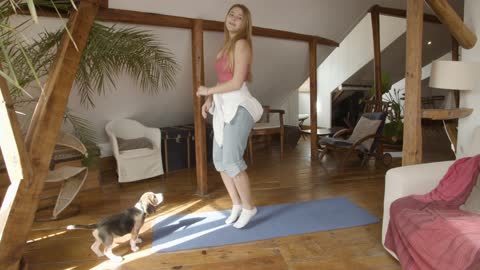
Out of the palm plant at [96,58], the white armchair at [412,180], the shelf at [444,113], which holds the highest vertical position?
the palm plant at [96,58]

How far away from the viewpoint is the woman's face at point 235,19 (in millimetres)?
1993

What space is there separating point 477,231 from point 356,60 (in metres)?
5.38

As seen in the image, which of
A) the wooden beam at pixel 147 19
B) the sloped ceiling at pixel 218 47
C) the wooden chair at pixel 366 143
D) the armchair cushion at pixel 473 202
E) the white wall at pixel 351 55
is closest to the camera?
the armchair cushion at pixel 473 202

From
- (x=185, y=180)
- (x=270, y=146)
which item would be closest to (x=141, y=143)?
(x=185, y=180)

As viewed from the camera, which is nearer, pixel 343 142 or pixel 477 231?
pixel 477 231

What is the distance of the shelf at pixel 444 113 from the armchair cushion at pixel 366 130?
1535 millimetres

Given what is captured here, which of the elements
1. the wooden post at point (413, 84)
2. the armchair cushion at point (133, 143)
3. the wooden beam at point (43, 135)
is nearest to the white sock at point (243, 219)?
the wooden post at point (413, 84)

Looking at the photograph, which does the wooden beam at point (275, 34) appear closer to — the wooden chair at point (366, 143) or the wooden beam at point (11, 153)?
the wooden chair at point (366, 143)

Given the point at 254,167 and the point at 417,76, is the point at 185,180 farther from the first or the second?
the point at 417,76

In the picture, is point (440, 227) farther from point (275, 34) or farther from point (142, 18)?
point (275, 34)

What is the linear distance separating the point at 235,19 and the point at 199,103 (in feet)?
3.24

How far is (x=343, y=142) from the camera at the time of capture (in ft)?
12.8

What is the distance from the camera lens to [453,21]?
7.06 feet

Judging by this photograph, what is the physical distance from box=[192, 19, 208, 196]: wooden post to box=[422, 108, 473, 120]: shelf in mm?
1787
